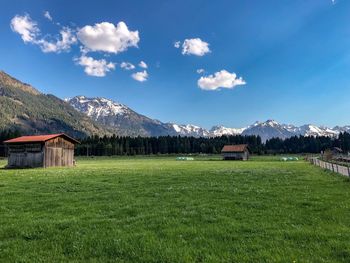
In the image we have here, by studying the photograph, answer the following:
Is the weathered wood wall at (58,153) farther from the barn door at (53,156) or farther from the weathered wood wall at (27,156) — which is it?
the weathered wood wall at (27,156)

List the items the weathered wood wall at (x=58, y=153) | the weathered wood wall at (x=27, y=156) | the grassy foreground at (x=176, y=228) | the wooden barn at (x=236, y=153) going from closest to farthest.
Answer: the grassy foreground at (x=176, y=228), the weathered wood wall at (x=27, y=156), the weathered wood wall at (x=58, y=153), the wooden barn at (x=236, y=153)

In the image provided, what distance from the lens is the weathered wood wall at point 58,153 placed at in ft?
A: 225

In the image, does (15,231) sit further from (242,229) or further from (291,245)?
(291,245)

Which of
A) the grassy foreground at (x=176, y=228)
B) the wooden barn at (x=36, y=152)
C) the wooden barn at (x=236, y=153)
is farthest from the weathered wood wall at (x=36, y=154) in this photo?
the wooden barn at (x=236, y=153)

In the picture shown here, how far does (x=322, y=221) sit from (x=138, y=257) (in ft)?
25.7

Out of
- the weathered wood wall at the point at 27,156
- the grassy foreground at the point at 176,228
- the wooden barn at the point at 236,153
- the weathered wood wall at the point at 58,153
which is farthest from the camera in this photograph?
the wooden barn at the point at 236,153

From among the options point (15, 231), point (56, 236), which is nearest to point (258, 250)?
point (56, 236)

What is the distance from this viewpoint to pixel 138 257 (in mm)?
9930

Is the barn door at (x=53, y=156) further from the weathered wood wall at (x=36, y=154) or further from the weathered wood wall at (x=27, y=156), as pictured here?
the weathered wood wall at (x=27, y=156)

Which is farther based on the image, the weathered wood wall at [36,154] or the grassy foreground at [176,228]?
the weathered wood wall at [36,154]

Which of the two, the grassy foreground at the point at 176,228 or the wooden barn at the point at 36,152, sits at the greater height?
the wooden barn at the point at 36,152

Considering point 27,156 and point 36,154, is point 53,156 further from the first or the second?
point 27,156

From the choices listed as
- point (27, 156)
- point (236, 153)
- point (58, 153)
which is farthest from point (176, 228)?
point (236, 153)

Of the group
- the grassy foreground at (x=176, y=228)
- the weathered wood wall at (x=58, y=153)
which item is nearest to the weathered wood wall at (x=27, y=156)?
the weathered wood wall at (x=58, y=153)
